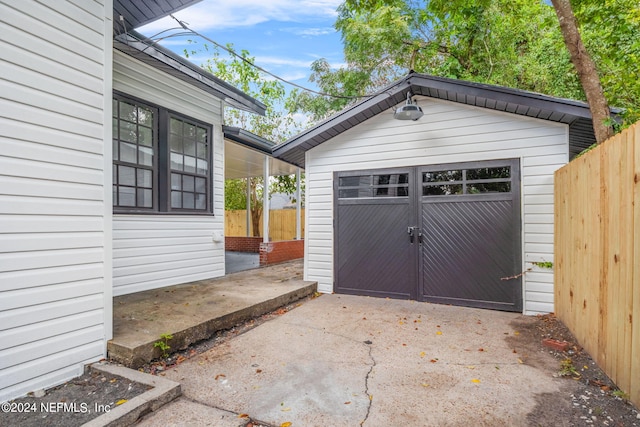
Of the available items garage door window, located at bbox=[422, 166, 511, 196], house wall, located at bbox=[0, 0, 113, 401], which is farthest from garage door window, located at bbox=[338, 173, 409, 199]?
house wall, located at bbox=[0, 0, 113, 401]

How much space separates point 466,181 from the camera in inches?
192

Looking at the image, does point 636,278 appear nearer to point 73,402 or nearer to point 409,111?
point 409,111

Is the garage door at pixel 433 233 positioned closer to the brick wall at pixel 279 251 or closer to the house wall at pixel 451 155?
the house wall at pixel 451 155

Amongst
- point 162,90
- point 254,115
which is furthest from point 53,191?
point 254,115

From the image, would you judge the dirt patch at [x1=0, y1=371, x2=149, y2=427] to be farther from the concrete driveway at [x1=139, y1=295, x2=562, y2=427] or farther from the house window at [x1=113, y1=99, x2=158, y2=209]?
the house window at [x1=113, y1=99, x2=158, y2=209]

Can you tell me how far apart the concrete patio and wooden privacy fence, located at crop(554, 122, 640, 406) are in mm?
3491

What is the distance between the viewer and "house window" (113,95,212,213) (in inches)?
185

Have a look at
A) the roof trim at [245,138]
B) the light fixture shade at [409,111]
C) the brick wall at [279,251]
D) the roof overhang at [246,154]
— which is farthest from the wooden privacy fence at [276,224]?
the light fixture shade at [409,111]

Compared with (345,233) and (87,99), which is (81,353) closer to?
(87,99)

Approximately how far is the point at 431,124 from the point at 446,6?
1750 mm

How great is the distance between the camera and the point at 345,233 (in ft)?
18.6

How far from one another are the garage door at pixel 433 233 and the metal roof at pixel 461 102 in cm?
76

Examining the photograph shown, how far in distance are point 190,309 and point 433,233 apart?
11.7 feet

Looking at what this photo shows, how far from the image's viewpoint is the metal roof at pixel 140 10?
395 centimetres
